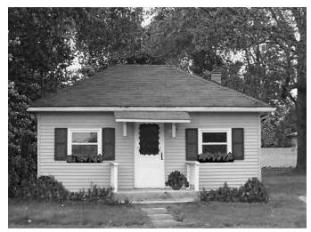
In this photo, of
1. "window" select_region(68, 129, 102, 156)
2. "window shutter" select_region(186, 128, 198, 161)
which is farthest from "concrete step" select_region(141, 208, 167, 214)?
"window" select_region(68, 129, 102, 156)

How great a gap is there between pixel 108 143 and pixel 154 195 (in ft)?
7.26

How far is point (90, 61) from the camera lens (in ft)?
116

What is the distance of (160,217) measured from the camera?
13.0m

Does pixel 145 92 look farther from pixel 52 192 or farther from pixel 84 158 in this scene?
pixel 52 192

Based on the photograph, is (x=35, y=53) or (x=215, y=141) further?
(x=35, y=53)

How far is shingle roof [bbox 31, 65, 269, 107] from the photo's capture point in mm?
16938

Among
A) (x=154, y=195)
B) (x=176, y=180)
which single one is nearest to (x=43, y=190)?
(x=154, y=195)

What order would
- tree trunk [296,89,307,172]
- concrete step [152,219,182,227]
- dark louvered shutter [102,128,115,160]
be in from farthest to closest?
tree trunk [296,89,307,172] → dark louvered shutter [102,128,115,160] → concrete step [152,219,182,227]

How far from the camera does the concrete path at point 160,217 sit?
1217cm

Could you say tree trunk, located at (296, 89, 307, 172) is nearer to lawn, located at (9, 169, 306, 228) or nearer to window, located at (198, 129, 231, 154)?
window, located at (198, 129, 231, 154)

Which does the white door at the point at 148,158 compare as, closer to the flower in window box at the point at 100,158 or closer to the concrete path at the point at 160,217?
the flower in window box at the point at 100,158

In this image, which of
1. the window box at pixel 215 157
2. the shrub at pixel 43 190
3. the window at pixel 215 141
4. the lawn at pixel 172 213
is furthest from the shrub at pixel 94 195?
the window at pixel 215 141

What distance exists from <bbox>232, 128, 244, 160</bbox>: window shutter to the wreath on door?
2.31 meters

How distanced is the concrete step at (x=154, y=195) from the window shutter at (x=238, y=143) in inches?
78.2
